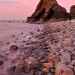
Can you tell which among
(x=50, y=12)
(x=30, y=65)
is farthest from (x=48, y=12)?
(x=30, y=65)

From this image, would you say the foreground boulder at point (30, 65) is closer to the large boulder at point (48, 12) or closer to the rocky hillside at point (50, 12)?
the rocky hillside at point (50, 12)

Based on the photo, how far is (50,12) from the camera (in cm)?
6519

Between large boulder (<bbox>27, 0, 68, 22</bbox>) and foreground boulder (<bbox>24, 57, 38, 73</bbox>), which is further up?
large boulder (<bbox>27, 0, 68, 22</bbox>)

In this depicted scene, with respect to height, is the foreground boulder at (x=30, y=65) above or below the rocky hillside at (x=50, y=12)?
below

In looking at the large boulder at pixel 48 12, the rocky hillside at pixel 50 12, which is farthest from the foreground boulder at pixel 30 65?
Answer: the large boulder at pixel 48 12

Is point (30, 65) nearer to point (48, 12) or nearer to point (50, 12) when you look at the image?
point (48, 12)

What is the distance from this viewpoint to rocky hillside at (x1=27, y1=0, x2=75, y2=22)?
59.5 meters

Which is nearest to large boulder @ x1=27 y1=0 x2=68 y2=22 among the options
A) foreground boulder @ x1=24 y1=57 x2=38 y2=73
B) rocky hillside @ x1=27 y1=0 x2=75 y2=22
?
rocky hillside @ x1=27 y1=0 x2=75 y2=22

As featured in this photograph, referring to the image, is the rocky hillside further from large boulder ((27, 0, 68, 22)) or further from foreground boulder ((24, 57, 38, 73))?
foreground boulder ((24, 57, 38, 73))

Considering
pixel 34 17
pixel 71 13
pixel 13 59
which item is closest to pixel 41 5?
pixel 34 17

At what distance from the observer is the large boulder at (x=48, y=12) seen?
196 ft

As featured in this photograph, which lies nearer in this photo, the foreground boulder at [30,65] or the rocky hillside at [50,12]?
the foreground boulder at [30,65]

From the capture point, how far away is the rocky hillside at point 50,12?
59.5 meters

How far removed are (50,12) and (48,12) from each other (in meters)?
1.40
